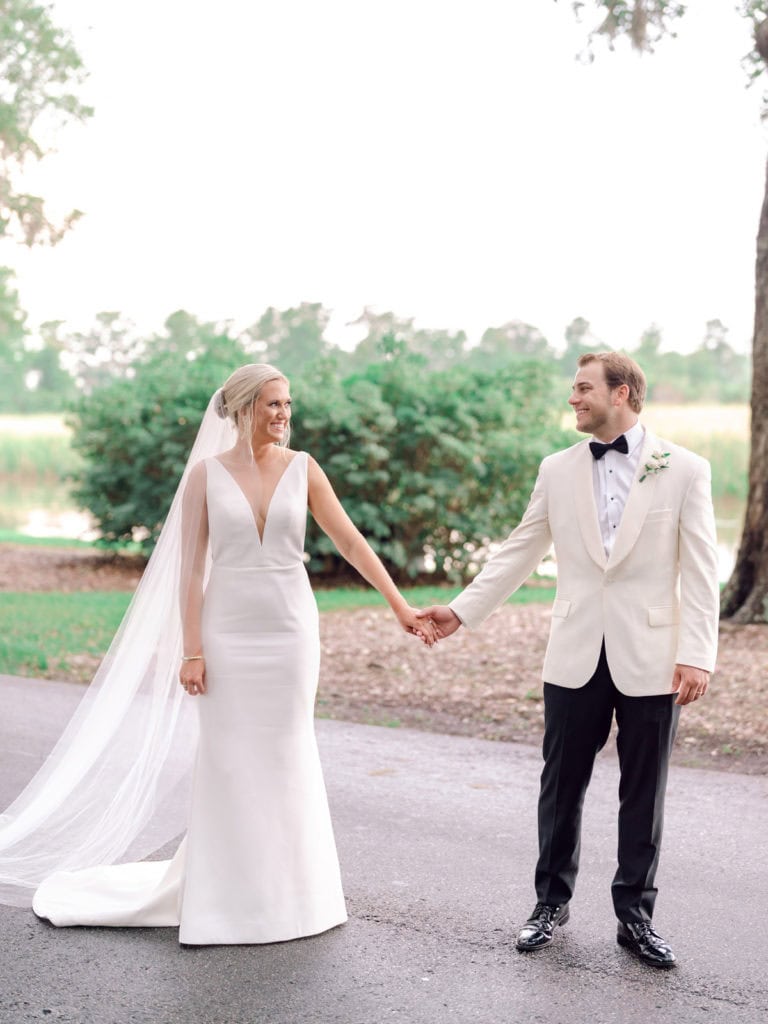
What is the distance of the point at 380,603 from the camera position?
49.4ft

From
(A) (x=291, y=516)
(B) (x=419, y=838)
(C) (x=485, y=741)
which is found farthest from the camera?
(C) (x=485, y=741)

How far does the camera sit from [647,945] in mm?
4664

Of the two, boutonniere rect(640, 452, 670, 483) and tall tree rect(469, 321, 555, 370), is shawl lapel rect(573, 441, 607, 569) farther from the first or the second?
tall tree rect(469, 321, 555, 370)

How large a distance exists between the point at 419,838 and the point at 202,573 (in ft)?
6.35

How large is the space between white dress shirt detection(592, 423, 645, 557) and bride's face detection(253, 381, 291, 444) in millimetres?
1284

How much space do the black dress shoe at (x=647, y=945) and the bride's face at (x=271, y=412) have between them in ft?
7.75

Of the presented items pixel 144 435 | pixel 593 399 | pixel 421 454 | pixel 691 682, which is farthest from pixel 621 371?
pixel 144 435

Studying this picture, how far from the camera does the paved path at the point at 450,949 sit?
425 centimetres

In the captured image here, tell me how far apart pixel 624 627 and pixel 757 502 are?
8.32 meters

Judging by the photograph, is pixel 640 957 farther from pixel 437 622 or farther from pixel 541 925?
pixel 437 622

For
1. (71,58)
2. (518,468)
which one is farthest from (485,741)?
(71,58)

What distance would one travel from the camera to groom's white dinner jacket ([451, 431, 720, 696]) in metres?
4.63

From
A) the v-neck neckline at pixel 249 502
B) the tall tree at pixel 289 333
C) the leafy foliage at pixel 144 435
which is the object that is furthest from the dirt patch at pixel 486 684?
the tall tree at pixel 289 333

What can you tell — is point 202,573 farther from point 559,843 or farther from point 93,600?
point 93,600
